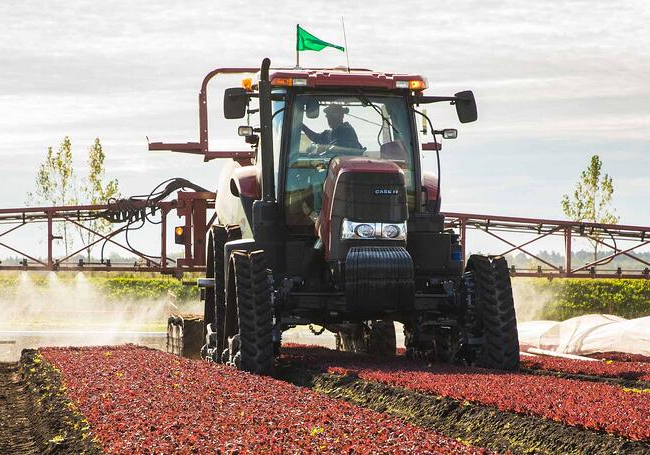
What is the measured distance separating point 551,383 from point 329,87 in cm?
456

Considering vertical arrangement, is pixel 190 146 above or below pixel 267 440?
above

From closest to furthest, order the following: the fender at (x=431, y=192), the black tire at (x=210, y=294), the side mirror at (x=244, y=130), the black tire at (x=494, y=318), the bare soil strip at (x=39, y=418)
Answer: the bare soil strip at (x=39, y=418) < the black tire at (x=494, y=318) < the side mirror at (x=244, y=130) < the fender at (x=431, y=192) < the black tire at (x=210, y=294)

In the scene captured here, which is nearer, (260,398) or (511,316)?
(260,398)

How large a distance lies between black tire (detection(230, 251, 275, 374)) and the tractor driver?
162cm

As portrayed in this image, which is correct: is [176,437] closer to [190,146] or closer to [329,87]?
[329,87]

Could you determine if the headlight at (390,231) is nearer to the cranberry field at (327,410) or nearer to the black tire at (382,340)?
the cranberry field at (327,410)

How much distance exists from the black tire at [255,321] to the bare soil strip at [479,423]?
39.8 inches

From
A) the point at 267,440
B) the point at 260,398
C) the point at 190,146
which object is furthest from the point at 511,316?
the point at 190,146

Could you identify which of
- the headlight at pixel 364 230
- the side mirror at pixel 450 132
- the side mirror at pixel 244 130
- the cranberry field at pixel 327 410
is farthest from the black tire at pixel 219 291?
the side mirror at pixel 450 132

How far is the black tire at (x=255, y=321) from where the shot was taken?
12.2m

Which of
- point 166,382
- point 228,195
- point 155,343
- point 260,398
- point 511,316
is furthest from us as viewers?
point 155,343

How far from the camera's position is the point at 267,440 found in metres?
7.48

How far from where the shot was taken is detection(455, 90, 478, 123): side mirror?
42.0ft

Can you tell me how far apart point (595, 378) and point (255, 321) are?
374 cm
